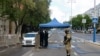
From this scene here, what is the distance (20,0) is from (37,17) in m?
11.5

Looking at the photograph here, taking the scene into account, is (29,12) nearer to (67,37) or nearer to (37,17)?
(37,17)

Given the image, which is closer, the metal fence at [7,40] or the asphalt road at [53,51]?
the asphalt road at [53,51]

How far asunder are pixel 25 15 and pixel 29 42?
18.7 meters

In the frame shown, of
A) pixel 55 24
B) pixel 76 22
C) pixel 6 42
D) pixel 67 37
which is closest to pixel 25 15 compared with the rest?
pixel 6 42

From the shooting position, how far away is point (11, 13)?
158 ft

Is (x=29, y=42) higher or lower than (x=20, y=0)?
lower

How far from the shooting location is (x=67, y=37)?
18328 mm

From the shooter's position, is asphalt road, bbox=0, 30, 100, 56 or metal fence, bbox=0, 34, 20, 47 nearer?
asphalt road, bbox=0, 30, 100, 56

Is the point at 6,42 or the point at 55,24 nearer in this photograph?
the point at 55,24

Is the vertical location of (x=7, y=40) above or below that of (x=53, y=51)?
above

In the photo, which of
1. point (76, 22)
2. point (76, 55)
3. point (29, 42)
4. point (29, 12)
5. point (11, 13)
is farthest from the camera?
point (76, 22)

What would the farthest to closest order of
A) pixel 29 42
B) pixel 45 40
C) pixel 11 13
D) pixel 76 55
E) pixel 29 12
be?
pixel 29 12, pixel 11 13, pixel 29 42, pixel 45 40, pixel 76 55

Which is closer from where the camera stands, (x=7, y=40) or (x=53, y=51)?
(x=53, y=51)

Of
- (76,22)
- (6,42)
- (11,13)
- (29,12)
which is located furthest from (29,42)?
(76,22)
